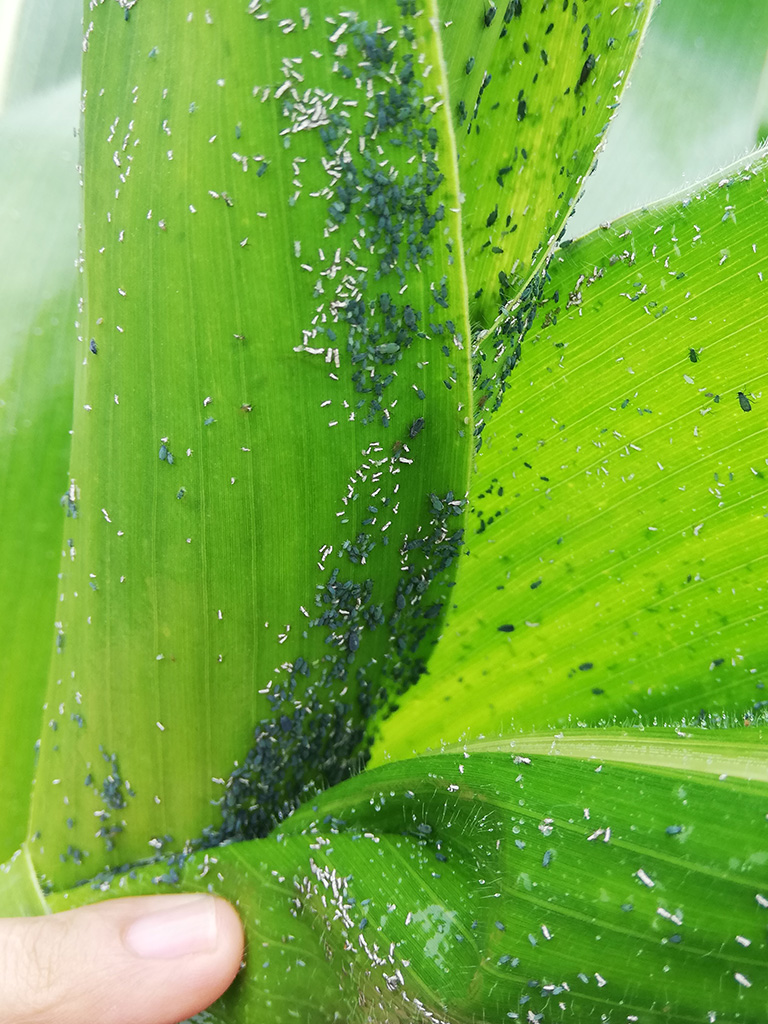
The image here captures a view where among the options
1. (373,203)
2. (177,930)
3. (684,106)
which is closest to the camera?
(373,203)

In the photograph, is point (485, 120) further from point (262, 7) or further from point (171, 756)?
point (171, 756)

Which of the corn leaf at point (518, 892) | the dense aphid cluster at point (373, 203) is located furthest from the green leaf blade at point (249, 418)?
the corn leaf at point (518, 892)

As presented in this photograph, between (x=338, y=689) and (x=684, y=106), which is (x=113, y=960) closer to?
(x=338, y=689)

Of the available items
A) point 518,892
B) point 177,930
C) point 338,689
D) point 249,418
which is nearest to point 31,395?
point 249,418

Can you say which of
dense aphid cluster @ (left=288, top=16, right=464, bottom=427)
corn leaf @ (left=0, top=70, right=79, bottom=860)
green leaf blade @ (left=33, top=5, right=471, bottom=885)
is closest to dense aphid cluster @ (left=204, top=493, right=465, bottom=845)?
green leaf blade @ (left=33, top=5, right=471, bottom=885)

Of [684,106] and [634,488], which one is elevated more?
[684,106]

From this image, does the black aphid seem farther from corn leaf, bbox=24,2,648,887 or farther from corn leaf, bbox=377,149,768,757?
corn leaf, bbox=377,149,768,757

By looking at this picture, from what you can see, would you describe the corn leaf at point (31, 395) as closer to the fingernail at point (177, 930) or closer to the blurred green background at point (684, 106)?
the fingernail at point (177, 930)
